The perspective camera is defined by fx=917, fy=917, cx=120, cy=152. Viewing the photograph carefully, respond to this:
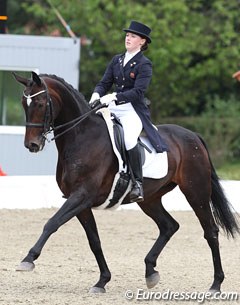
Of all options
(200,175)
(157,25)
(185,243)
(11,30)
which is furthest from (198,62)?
(200,175)

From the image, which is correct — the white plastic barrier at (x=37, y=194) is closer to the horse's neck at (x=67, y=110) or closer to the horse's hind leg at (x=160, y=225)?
the horse's hind leg at (x=160, y=225)

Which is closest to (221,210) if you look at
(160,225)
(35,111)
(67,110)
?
(160,225)

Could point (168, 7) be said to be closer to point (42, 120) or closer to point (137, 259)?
point (137, 259)

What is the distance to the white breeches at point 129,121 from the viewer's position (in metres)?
7.62

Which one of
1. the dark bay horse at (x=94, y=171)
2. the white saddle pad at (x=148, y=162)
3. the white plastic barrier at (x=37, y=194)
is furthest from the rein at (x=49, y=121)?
the white plastic barrier at (x=37, y=194)

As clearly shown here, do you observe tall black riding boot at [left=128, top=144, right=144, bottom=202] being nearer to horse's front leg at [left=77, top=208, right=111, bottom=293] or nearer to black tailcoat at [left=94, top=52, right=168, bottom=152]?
black tailcoat at [left=94, top=52, right=168, bottom=152]

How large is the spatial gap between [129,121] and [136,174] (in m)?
0.46

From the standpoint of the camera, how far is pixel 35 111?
23.4ft

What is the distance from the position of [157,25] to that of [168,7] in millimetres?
518

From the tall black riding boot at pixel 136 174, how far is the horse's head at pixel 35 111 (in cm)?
82

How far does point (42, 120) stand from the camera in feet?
23.4

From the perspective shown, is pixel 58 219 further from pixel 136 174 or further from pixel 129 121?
pixel 129 121

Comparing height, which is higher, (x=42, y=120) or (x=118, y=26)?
(x=42, y=120)

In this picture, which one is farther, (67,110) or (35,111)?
(67,110)
